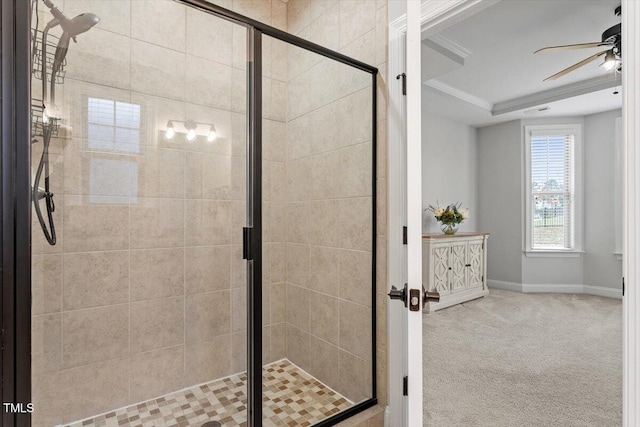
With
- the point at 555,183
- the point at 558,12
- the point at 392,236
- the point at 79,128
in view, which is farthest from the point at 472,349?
the point at 555,183

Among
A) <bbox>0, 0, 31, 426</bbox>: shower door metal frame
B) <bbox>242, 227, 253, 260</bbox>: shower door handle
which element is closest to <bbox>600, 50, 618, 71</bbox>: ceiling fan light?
<bbox>242, 227, 253, 260</bbox>: shower door handle

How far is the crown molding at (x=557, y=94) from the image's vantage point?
150 inches

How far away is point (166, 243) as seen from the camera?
1345mm

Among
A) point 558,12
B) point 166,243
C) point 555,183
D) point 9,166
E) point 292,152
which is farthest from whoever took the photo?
point 555,183

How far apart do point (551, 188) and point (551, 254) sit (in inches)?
39.8

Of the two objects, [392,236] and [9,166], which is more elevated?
[9,166]

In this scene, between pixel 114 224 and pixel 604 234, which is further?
pixel 604 234

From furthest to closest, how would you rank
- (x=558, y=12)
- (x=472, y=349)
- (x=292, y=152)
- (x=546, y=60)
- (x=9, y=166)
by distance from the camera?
(x=546, y=60)
(x=472, y=349)
(x=558, y=12)
(x=292, y=152)
(x=9, y=166)

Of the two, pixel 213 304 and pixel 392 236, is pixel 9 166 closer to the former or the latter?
pixel 213 304

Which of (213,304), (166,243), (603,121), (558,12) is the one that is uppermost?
(558,12)

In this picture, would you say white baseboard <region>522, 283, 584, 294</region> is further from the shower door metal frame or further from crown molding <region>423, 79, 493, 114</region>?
the shower door metal frame

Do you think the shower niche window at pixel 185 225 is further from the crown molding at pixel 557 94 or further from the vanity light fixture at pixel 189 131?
the crown molding at pixel 557 94

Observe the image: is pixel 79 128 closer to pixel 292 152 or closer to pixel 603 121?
pixel 292 152

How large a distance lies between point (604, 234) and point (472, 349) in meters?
3.33
